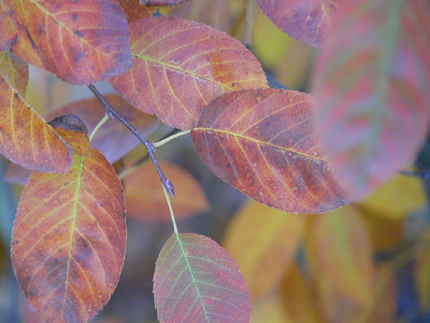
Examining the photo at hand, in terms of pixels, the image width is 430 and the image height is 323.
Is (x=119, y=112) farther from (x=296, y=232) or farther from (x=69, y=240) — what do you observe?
(x=296, y=232)

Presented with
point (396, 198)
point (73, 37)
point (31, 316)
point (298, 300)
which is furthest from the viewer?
point (298, 300)

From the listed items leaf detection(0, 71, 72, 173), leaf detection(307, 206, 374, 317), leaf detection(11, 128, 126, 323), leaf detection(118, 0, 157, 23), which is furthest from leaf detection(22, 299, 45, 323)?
leaf detection(307, 206, 374, 317)

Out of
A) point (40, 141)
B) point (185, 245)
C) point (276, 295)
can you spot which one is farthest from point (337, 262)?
point (40, 141)

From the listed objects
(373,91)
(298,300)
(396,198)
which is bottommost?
(298,300)

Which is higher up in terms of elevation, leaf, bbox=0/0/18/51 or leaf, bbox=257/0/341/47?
leaf, bbox=257/0/341/47

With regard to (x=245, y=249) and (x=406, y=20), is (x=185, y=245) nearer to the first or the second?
(x=406, y=20)

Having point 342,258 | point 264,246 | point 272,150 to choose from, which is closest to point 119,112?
point 272,150

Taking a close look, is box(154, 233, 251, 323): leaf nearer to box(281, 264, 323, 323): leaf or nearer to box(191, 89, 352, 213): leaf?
box(191, 89, 352, 213): leaf
